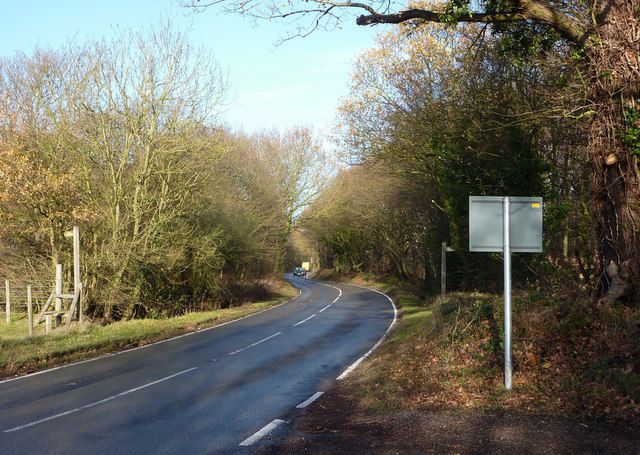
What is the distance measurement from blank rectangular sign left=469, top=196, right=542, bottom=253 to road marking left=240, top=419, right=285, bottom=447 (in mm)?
3781

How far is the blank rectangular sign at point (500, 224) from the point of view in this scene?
786cm

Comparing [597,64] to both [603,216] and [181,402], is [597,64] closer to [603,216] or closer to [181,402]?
[603,216]

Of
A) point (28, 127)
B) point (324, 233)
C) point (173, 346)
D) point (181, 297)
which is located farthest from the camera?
point (324, 233)

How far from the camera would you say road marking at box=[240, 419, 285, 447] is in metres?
7.08

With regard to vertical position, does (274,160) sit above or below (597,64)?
above

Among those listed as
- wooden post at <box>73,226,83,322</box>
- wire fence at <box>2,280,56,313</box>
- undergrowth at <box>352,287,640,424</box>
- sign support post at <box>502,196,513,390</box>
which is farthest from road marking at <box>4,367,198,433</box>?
wire fence at <box>2,280,56,313</box>

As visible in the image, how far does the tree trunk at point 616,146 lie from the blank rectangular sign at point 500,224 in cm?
232

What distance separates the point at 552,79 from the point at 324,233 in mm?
50241

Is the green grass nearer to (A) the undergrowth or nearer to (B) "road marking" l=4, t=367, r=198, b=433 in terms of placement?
(B) "road marking" l=4, t=367, r=198, b=433

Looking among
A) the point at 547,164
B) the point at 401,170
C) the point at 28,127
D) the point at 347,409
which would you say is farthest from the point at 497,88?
the point at 28,127

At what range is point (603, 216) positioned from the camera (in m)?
9.66

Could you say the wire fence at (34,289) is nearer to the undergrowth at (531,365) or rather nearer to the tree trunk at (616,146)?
the undergrowth at (531,365)

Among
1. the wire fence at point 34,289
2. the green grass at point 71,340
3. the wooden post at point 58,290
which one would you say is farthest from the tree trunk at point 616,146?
the wire fence at point 34,289

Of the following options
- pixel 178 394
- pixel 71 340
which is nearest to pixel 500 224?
pixel 178 394
